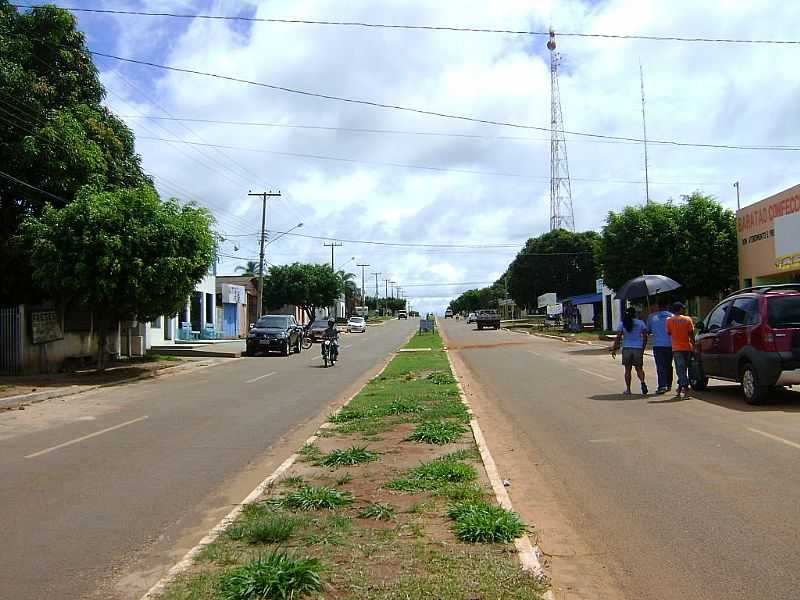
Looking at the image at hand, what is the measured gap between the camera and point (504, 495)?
256 inches

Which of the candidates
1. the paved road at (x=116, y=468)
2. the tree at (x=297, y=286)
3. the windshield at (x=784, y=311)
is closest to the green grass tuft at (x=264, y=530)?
the paved road at (x=116, y=468)

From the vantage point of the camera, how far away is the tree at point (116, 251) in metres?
19.8

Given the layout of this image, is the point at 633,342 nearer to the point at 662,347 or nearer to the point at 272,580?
the point at 662,347

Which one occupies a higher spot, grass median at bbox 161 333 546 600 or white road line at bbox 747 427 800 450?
white road line at bbox 747 427 800 450

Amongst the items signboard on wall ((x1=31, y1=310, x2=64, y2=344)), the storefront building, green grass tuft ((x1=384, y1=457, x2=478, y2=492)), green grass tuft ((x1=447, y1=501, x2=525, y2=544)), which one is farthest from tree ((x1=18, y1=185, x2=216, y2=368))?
the storefront building

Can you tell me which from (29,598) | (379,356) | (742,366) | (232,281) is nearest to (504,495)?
(29,598)

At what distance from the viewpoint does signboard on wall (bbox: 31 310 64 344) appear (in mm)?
22469

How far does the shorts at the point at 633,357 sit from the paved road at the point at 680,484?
67 centimetres

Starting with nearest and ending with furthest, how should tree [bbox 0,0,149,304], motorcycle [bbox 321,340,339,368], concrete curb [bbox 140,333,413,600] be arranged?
concrete curb [bbox 140,333,413,600]
tree [bbox 0,0,149,304]
motorcycle [bbox 321,340,339,368]

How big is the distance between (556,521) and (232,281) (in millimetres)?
58265

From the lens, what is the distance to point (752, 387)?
38.4 feet

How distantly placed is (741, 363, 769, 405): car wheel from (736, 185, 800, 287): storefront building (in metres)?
17.5

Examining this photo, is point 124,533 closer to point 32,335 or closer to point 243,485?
point 243,485

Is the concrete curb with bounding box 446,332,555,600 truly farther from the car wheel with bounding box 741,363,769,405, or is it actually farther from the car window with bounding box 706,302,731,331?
the car window with bounding box 706,302,731,331
